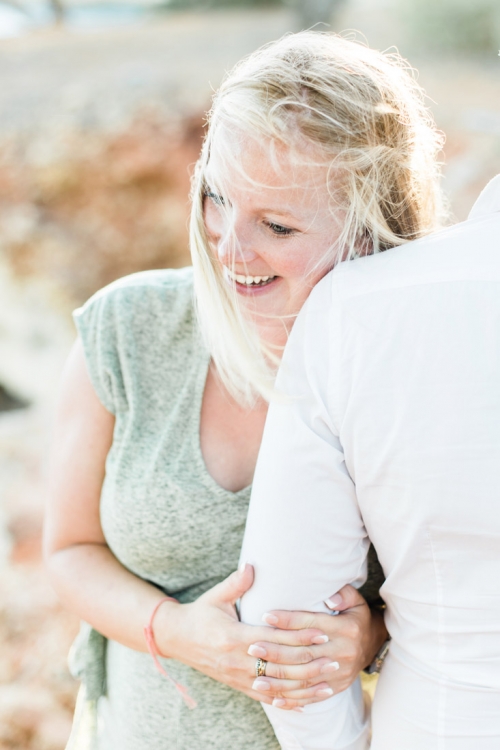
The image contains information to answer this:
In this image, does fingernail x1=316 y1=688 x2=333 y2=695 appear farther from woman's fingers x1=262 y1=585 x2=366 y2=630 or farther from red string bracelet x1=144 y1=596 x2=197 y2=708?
red string bracelet x1=144 y1=596 x2=197 y2=708

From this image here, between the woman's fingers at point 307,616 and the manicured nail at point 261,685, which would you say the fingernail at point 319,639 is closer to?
the woman's fingers at point 307,616

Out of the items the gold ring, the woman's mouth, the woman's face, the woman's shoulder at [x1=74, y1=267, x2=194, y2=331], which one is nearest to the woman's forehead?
the woman's face

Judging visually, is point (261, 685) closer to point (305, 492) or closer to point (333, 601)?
point (333, 601)

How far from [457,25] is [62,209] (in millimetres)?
6459

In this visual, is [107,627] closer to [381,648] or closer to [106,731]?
[106,731]

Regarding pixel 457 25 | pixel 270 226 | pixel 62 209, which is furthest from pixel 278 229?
pixel 457 25

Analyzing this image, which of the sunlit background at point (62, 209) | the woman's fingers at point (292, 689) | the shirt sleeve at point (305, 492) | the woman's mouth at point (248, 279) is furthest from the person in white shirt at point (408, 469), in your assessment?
the sunlit background at point (62, 209)

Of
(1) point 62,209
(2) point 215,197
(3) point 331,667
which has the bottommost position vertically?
(3) point 331,667

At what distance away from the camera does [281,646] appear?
1.12m

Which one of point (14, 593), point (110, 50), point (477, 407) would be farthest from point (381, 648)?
point (110, 50)

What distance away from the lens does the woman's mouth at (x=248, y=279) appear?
47.6 inches

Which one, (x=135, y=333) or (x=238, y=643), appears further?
(x=135, y=333)

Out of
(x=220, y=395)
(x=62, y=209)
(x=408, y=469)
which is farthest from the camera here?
(x=62, y=209)

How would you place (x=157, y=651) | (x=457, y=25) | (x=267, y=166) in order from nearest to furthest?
1. (x=267, y=166)
2. (x=157, y=651)
3. (x=457, y=25)
